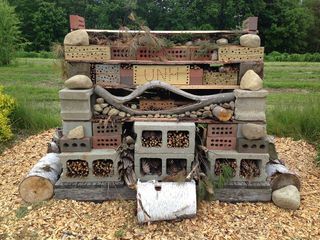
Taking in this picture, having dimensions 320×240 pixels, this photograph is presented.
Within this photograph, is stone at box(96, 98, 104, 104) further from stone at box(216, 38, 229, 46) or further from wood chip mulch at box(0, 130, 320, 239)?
stone at box(216, 38, 229, 46)

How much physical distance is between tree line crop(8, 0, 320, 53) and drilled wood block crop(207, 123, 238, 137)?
29008mm

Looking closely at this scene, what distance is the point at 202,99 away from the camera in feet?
13.2

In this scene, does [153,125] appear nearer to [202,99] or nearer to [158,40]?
[202,99]

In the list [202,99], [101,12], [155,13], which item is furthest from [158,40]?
[155,13]

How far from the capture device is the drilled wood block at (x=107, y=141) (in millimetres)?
4105

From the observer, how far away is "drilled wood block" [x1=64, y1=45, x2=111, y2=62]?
392 centimetres

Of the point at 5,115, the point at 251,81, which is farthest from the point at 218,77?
the point at 5,115

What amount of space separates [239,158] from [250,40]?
1325 millimetres

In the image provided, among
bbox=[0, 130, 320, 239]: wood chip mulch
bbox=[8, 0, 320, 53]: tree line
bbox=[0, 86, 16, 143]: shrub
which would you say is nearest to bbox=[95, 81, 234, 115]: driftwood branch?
bbox=[0, 130, 320, 239]: wood chip mulch

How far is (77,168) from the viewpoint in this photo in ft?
13.4

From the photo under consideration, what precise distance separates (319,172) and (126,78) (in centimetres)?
296

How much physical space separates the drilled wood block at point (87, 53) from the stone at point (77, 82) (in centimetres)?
21

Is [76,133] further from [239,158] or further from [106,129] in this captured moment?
Result: [239,158]

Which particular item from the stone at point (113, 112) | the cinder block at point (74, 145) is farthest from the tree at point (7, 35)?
the stone at point (113, 112)
